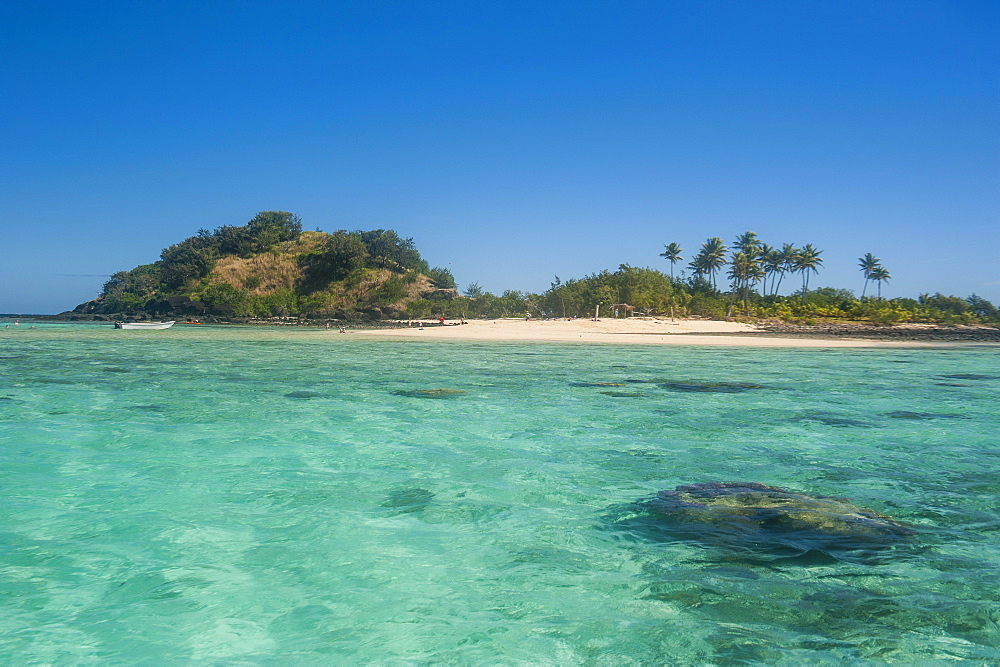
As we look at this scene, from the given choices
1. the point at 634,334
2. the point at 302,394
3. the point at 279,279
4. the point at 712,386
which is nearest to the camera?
the point at 302,394

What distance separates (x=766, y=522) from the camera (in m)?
5.59

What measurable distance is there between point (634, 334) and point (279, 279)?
2047 inches

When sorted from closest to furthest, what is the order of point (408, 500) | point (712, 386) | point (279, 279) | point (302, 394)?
point (408, 500) → point (302, 394) → point (712, 386) → point (279, 279)

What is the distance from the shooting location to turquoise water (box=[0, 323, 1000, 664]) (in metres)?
3.87

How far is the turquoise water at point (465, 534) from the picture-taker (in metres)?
3.87

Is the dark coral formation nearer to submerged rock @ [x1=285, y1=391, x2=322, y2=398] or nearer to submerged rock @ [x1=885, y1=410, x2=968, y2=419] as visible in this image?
submerged rock @ [x1=885, y1=410, x2=968, y2=419]

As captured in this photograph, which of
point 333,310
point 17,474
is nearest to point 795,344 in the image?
point 17,474

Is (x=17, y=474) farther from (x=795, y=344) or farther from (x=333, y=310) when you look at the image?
(x=333, y=310)

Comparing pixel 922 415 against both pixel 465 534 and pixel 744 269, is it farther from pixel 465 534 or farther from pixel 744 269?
pixel 744 269

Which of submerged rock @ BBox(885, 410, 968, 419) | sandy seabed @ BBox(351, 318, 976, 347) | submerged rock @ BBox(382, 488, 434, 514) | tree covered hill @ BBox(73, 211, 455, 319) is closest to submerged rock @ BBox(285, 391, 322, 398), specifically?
submerged rock @ BBox(382, 488, 434, 514)

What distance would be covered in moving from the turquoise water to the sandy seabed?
29.7 meters

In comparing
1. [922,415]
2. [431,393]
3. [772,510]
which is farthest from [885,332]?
[772,510]

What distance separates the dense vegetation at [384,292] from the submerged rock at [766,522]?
194ft

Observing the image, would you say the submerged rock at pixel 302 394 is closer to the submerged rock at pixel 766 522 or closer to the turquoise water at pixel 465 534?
the turquoise water at pixel 465 534
